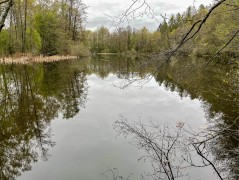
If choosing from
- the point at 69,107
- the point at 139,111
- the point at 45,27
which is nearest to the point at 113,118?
the point at 139,111

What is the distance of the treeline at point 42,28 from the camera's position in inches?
1346

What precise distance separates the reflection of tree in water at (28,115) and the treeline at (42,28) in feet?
63.1

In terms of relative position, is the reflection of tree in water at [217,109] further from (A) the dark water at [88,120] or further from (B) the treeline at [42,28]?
(B) the treeline at [42,28]

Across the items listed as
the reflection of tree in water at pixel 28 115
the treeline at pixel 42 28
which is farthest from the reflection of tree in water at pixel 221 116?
the treeline at pixel 42 28

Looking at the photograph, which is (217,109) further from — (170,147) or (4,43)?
(4,43)

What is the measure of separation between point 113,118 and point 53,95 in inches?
171

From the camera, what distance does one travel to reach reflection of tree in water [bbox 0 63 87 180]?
573 centimetres

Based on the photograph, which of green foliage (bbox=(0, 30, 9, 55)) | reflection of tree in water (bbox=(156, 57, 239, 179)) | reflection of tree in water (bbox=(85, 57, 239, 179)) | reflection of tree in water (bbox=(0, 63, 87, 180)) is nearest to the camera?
reflection of tree in water (bbox=(85, 57, 239, 179))

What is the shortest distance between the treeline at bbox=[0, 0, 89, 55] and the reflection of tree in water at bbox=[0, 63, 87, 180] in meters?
19.2

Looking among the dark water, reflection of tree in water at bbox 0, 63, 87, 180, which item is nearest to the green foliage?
reflection of tree in water at bbox 0, 63, 87, 180

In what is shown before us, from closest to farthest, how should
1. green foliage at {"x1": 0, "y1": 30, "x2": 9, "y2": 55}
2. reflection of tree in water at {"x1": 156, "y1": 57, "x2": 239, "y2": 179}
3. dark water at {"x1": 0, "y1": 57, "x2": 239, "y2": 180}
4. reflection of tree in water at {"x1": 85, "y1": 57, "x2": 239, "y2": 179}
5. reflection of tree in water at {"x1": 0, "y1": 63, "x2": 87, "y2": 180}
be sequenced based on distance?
reflection of tree in water at {"x1": 85, "y1": 57, "x2": 239, "y2": 179}
reflection of tree in water at {"x1": 156, "y1": 57, "x2": 239, "y2": 179}
dark water at {"x1": 0, "y1": 57, "x2": 239, "y2": 180}
reflection of tree in water at {"x1": 0, "y1": 63, "x2": 87, "y2": 180}
green foliage at {"x1": 0, "y1": 30, "x2": 9, "y2": 55}

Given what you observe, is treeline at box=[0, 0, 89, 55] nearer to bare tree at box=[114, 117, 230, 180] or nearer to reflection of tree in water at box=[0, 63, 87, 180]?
reflection of tree in water at box=[0, 63, 87, 180]

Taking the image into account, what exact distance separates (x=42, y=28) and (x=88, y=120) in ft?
115

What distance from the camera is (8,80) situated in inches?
619
